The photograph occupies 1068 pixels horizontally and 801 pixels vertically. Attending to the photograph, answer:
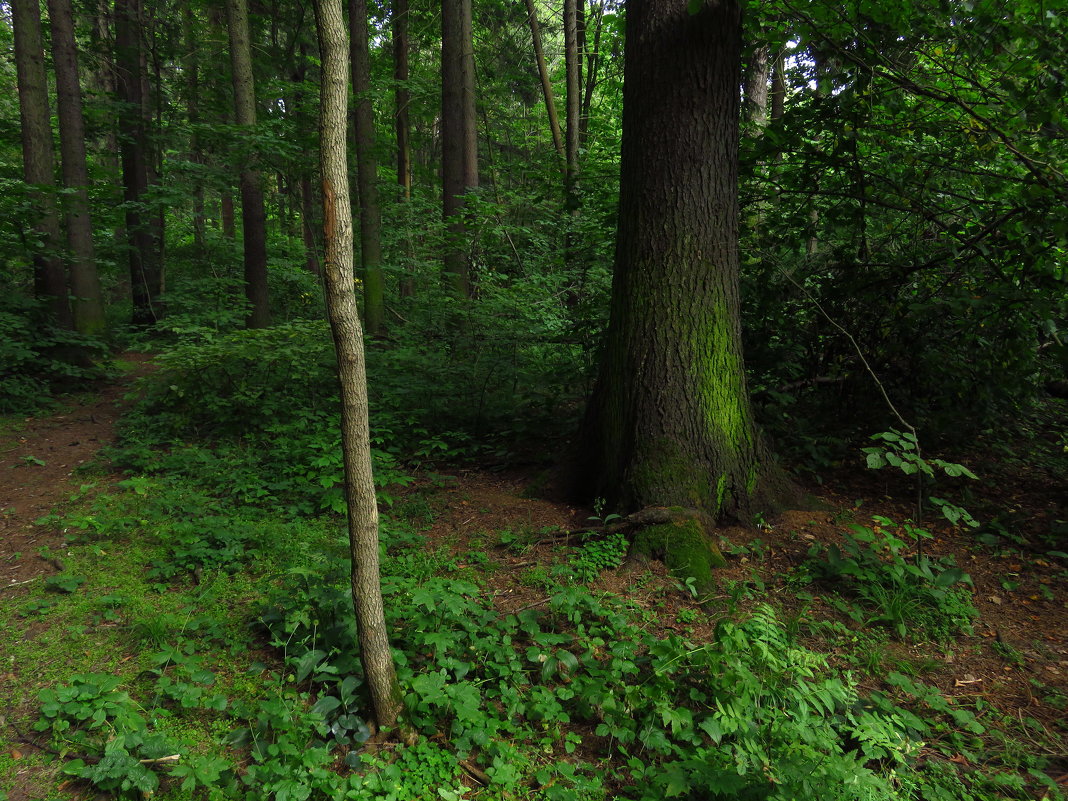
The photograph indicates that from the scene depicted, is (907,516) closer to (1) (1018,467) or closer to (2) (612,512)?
(1) (1018,467)

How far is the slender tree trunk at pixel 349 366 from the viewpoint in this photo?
213 cm

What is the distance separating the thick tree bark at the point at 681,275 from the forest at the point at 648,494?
0.02 metres

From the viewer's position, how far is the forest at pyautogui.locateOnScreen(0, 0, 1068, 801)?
2.40 metres

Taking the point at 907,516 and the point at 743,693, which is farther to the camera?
the point at 907,516

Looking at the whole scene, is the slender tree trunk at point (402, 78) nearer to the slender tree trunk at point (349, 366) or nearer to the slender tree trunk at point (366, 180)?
the slender tree trunk at point (366, 180)

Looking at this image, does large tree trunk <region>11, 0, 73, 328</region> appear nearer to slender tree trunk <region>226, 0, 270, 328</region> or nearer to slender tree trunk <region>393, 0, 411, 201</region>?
slender tree trunk <region>226, 0, 270, 328</region>

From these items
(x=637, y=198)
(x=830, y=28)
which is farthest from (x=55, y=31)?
(x=830, y=28)

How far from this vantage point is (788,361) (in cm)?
561

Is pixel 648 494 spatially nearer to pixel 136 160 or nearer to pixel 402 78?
pixel 402 78

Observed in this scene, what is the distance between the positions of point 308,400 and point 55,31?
765 cm

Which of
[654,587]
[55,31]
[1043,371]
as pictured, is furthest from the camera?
[55,31]

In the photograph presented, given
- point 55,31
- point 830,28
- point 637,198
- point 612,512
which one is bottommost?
point 612,512

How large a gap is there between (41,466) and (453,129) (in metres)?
7.37

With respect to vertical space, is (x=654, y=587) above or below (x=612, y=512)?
below
